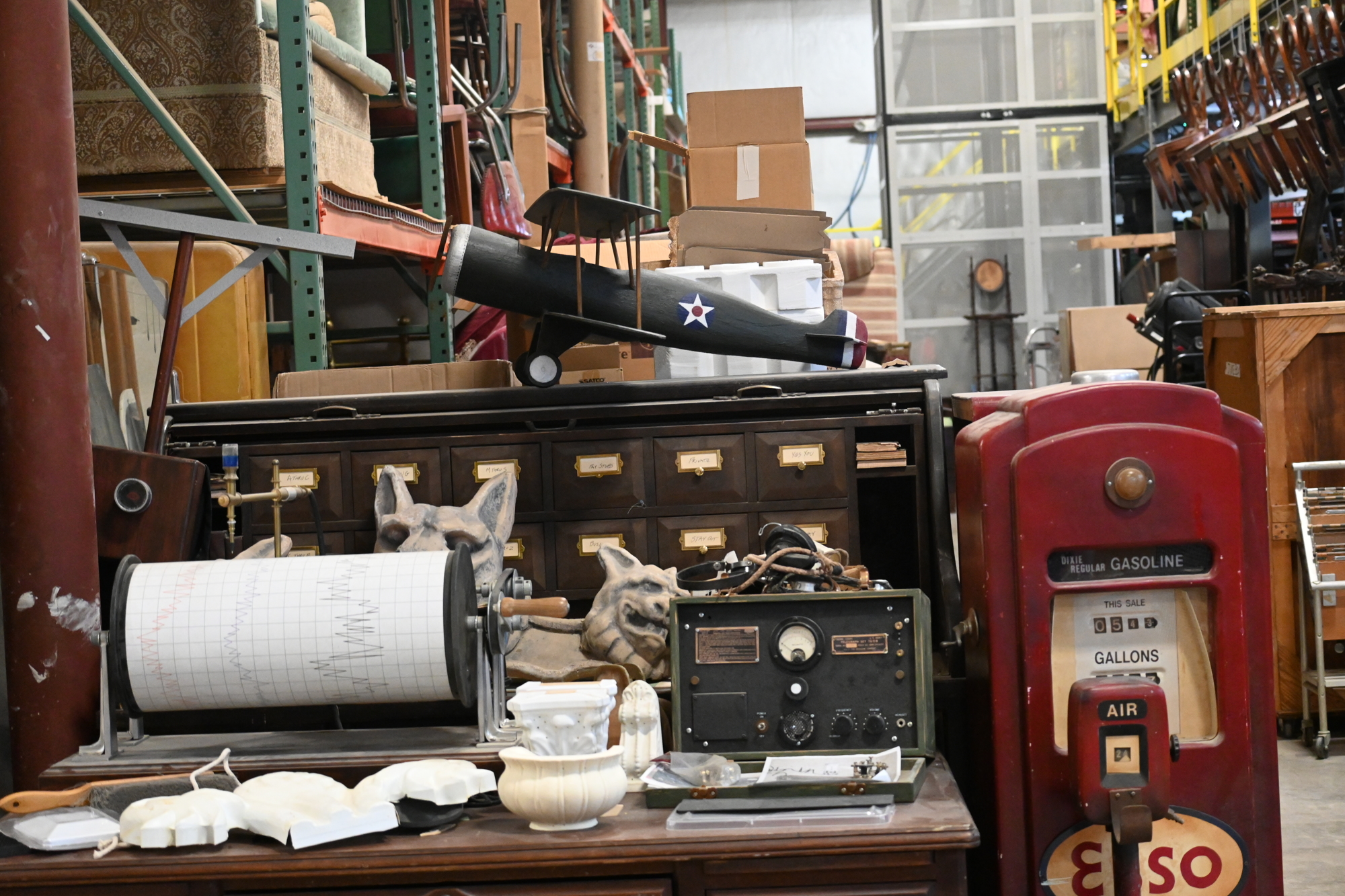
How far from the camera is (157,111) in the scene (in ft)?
11.1

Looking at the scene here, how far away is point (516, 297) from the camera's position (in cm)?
298

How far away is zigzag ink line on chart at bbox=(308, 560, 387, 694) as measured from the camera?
2133 millimetres

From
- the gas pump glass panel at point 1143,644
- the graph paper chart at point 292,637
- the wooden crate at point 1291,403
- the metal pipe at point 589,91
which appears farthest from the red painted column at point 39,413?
the metal pipe at point 589,91

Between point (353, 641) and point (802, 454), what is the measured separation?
121cm

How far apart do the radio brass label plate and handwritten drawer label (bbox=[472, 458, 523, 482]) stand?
0.82 meters

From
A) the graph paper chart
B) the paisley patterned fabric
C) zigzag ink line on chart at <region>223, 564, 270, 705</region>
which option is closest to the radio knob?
the graph paper chart

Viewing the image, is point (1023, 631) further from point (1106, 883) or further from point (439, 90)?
point (439, 90)

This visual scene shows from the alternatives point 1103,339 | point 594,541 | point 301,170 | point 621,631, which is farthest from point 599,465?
point 1103,339

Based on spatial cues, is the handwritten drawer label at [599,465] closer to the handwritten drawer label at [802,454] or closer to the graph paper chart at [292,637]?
the handwritten drawer label at [802,454]

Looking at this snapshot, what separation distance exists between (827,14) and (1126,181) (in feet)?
16.2

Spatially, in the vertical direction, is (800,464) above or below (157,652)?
above

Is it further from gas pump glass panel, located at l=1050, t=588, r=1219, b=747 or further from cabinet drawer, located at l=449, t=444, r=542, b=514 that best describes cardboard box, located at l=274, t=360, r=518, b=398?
gas pump glass panel, located at l=1050, t=588, r=1219, b=747

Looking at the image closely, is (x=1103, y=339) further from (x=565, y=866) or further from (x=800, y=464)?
(x=565, y=866)

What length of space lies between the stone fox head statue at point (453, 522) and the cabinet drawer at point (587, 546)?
183mm
